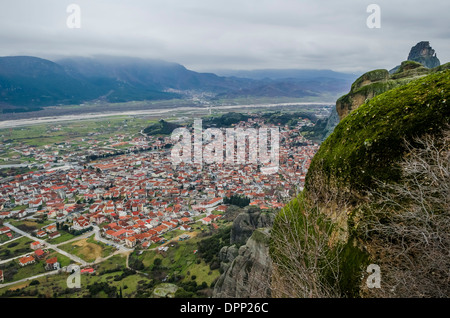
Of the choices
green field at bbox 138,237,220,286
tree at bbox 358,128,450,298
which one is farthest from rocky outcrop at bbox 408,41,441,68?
tree at bbox 358,128,450,298

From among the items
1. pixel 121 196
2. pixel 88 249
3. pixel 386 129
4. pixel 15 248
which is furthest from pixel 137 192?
pixel 386 129

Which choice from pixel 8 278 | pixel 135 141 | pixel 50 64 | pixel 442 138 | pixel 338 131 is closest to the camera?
pixel 442 138

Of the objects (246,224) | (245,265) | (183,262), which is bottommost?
(183,262)

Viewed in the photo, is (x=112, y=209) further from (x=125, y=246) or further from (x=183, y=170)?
(x=183, y=170)

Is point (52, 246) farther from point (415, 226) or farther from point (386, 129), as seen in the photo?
point (415, 226)

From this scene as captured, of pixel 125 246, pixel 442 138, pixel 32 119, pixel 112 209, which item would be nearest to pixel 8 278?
pixel 125 246

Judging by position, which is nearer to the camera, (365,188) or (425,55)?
(365,188)
